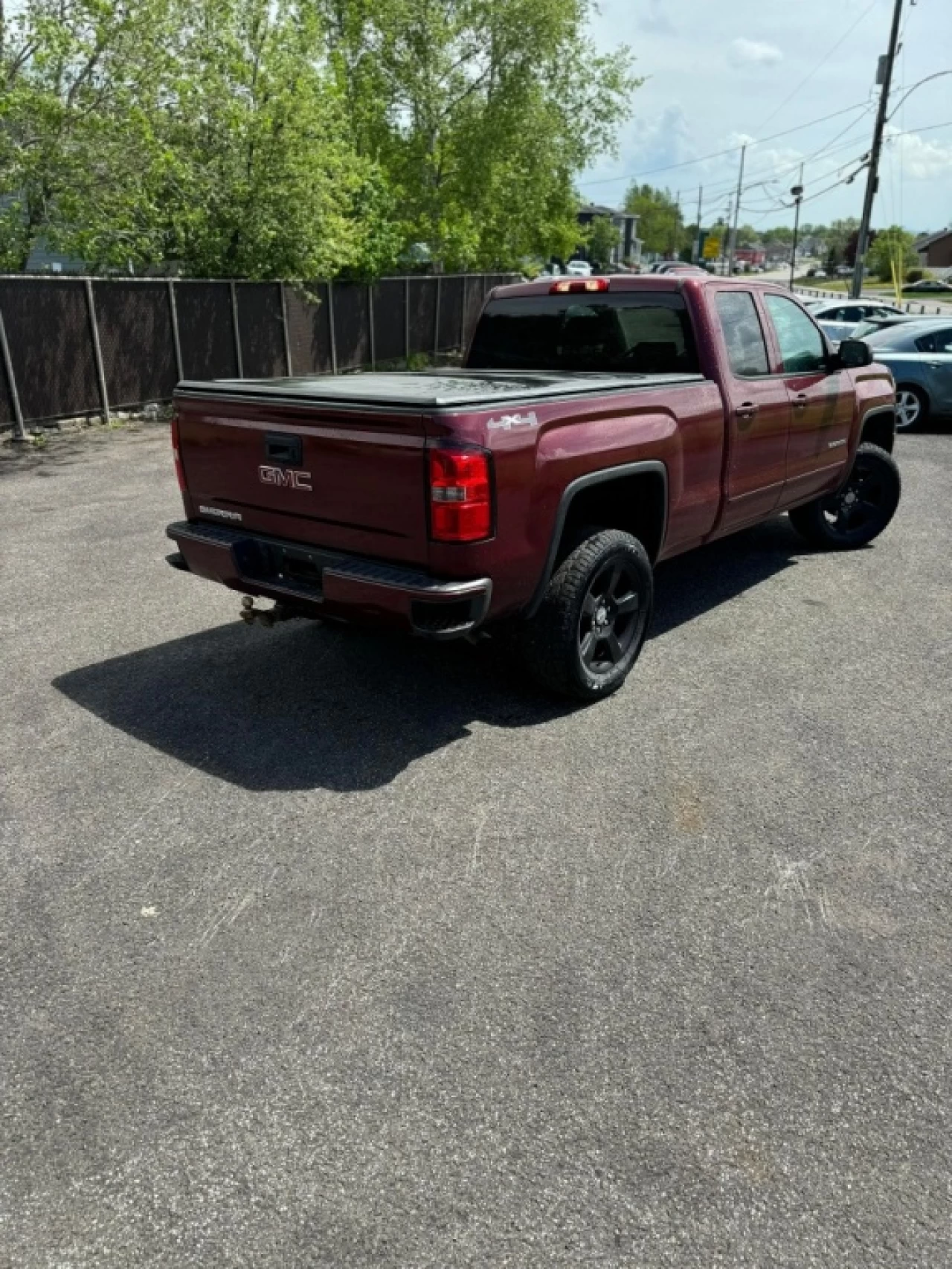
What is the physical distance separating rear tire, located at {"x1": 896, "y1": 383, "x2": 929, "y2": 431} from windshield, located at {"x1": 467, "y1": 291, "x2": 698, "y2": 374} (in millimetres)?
9540

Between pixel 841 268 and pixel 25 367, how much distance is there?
104244 mm

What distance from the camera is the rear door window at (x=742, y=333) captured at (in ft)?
17.1

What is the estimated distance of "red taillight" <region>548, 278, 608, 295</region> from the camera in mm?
5270

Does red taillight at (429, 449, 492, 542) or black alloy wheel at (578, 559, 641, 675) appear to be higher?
red taillight at (429, 449, 492, 542)

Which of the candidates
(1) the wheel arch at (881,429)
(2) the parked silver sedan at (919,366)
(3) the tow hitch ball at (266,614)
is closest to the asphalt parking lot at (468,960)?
(3) the tow hitch ball at (266,614)

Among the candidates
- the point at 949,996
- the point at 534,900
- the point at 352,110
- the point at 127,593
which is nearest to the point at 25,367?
the point at 127,593

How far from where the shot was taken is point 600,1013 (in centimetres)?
259

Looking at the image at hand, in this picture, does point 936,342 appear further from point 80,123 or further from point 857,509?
point 80,123

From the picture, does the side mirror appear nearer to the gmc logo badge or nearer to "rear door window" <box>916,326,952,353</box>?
the gmc logo badge

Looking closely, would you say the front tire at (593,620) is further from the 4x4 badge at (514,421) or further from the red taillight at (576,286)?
the red taillight at (576,286)

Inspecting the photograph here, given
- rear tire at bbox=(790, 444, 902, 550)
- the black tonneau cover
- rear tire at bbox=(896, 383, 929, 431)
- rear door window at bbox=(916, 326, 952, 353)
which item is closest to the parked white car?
rear door window at bbox=(916, 326, 952, 353)

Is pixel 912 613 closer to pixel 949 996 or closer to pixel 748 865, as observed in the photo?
pixel 748 865

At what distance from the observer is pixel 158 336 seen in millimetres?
13281

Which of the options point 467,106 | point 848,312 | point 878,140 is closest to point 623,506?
point 848,312
